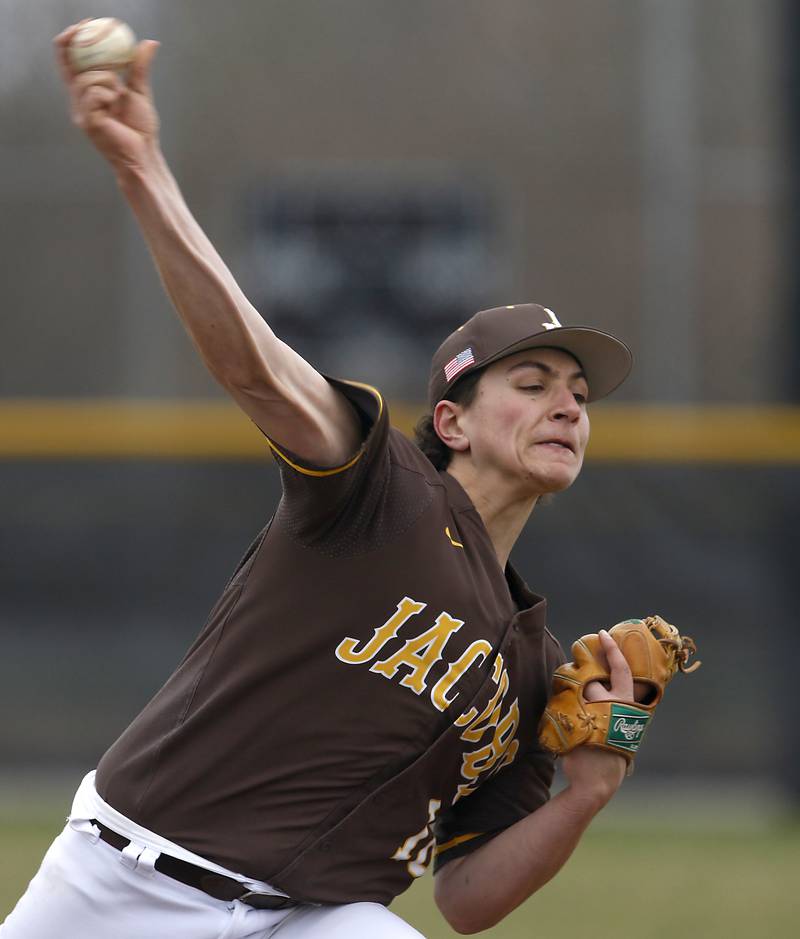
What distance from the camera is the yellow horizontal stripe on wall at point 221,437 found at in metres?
7.95

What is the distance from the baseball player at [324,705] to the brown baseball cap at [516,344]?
0.01m

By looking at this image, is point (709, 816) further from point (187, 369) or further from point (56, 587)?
point (187, 369)

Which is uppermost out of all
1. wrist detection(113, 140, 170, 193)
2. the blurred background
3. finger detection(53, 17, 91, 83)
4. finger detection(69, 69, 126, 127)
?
finger detection(53, 17, 91, 83)

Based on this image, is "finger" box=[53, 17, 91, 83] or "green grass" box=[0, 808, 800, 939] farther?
"green grass" box=[0, 808, 800, 939]

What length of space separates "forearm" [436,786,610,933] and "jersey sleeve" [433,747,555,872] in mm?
26

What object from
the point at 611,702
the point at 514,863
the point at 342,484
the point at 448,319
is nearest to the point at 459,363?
the point at 342,484

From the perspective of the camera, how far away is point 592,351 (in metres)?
2.96

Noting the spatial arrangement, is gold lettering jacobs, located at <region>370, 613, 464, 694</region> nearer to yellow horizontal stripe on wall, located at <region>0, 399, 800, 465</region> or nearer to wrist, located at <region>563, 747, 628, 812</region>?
wrist, located at <region>563, 747, 628, 812</region>

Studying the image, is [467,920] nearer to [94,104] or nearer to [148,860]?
[148,860]

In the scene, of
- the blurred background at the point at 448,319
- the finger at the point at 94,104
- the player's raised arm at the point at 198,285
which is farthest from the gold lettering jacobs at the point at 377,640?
the blurred background at the point at 448,319

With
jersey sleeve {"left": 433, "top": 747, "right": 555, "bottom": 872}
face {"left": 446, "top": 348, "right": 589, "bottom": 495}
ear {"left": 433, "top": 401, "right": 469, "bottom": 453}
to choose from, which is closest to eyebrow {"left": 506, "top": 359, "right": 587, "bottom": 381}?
face {"left": 446, "top": 348, "right": 589, "bottom": 495}

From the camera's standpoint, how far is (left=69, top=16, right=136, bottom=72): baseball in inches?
85.0

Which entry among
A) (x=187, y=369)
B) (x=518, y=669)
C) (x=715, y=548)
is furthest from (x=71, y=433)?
(x=187, y=369)

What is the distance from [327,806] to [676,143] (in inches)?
483
